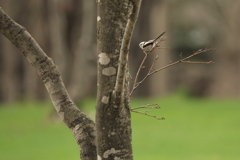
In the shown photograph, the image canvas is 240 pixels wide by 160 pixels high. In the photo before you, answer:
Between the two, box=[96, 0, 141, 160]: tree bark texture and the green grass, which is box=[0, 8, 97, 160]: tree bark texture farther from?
the green grass

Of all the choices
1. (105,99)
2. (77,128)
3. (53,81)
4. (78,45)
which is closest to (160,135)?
(78,45)

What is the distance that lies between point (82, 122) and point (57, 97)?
0.24 metres

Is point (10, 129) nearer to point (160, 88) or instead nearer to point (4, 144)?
point (4, 144)

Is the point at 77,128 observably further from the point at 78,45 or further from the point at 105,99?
the point at 78,45

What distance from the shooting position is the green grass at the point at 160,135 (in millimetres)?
11531

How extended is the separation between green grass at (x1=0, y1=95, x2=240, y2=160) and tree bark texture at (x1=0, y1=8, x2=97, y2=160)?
658 cm

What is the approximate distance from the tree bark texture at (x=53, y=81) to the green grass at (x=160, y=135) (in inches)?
259

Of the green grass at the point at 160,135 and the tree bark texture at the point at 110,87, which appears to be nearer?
the tree bark texture at the point at 110,87

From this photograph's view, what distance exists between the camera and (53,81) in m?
4.23

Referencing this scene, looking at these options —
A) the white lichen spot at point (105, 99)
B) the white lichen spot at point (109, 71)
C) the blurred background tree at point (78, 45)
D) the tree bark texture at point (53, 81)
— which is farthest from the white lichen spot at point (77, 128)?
→ the blurred background tree at point (78, 45)

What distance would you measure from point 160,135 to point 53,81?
32.1 ft

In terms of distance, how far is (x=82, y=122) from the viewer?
4293 millimetres

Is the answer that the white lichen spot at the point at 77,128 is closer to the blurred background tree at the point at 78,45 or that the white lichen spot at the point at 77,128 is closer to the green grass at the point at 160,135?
the green grass at the point at 160,135

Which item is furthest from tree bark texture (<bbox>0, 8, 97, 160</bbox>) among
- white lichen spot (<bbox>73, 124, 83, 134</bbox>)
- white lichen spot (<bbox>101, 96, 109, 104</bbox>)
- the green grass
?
the green grass
